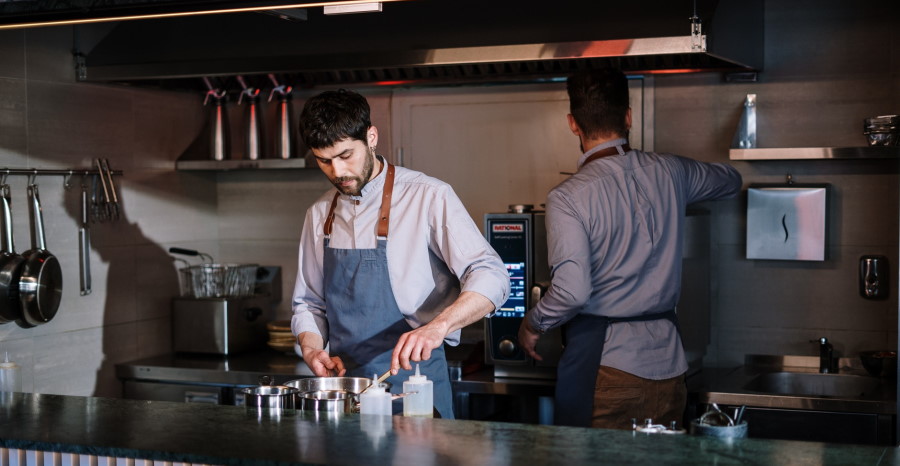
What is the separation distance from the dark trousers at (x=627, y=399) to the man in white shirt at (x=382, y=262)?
0.56 metres

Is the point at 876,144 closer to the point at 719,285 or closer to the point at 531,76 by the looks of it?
the point at 719,285

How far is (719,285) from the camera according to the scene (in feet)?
13.1

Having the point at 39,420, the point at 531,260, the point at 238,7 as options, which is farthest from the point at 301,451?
the point at 531,260

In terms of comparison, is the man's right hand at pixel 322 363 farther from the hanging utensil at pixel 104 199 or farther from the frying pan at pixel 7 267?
the hanging utensil at pixel 104 199

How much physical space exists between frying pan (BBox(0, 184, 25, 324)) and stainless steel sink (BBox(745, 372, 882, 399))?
8.56 feet

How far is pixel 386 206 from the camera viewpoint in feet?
9.55

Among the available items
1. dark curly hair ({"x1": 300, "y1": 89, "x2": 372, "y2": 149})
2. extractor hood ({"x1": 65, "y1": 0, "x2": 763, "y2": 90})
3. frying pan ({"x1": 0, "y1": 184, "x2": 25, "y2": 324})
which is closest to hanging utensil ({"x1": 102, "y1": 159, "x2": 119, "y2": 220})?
extractor hood ({"x1": 65, "y1": 0, "x2": 763, "y2": 90})

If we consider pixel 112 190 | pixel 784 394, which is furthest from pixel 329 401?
pixel 112 190

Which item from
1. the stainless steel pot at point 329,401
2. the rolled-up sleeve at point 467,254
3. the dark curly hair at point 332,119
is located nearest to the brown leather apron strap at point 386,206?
the rolled-up sleeve at point 467,254

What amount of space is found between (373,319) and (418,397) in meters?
0.67

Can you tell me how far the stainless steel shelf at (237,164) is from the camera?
4.22 m

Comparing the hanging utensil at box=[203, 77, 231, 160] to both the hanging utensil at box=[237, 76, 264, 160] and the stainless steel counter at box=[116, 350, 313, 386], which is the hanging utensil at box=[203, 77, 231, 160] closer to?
the hanging utensil at box=[237, 76, 264, 160]

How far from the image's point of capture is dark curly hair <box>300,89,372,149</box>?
2.63 meters

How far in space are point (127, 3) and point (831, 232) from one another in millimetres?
2702
